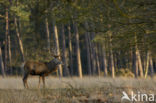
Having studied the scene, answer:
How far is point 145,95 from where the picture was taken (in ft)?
21.9

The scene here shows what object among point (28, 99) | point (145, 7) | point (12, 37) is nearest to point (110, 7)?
point (145, 7)

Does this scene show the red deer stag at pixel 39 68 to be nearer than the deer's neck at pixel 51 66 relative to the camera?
Yes

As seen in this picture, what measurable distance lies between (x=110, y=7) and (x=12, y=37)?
36.1 metres

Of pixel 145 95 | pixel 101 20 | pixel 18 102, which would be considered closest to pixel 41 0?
pixel 101 20

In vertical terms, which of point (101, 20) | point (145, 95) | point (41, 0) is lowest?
point (145, 95)

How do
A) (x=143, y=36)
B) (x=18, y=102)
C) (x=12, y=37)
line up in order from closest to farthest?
(x=18, y=102) → (x=143, y=36) → (x=12, y=37)

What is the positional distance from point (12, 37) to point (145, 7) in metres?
36.5

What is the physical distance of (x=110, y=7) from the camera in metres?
6.68

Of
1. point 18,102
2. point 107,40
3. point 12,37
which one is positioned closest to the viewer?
point 18,102

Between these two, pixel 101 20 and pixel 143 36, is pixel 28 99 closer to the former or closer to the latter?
pixel 101 20

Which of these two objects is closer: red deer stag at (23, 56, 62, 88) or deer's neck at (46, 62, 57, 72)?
red deer stag at (23, 56, 62, 88)

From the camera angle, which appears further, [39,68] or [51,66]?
[51,66]

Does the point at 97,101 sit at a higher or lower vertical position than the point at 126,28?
lower

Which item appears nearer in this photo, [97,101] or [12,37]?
[97,101]
